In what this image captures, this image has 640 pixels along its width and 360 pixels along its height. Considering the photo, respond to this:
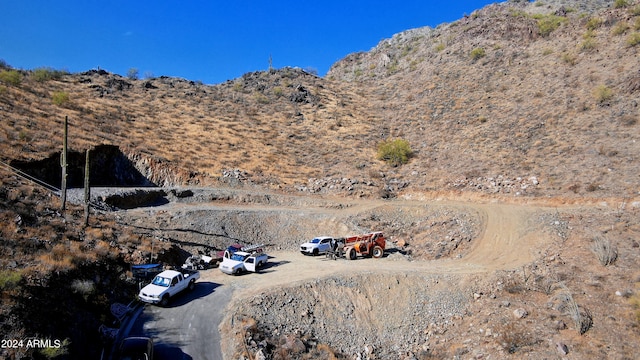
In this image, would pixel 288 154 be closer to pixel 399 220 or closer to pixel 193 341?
pixel 399 220

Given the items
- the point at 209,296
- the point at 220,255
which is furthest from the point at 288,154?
the point at 209,296

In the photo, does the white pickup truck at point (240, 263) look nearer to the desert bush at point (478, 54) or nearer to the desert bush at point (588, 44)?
the desert bush at point (588, 44)

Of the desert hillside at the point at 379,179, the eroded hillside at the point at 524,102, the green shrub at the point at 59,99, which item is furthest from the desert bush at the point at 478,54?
the green shrub at the point at 59,99

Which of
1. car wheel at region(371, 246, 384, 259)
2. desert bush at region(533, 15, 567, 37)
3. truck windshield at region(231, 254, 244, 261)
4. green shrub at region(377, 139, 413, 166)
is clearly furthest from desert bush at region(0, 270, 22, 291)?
→ desert bush at region(533, 15, 567, 37)

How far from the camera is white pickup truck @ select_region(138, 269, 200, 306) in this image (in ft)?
51.5

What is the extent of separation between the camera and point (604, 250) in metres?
19.5

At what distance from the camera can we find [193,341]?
13.7 metres

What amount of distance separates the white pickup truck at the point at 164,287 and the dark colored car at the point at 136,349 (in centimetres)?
411

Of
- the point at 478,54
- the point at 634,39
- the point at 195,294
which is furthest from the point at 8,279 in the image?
the point at 478,54

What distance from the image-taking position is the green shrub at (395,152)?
45438 mm

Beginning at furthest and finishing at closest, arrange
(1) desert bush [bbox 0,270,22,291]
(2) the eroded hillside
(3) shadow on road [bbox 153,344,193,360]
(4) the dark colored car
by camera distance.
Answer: (2) the eroded hillside, (3) shadow on road [bbox 153,344,193,360], (4) the dark colored car, (1) desert bush [bbox 0,270,22,291]

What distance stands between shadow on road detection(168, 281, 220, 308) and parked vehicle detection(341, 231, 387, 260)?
29.9 feet

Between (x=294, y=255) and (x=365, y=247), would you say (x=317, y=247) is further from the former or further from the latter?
(x=365, y=247)

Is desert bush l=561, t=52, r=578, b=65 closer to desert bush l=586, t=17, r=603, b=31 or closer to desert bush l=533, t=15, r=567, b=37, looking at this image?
desert bush l=586, t=17, r=603, b=31
